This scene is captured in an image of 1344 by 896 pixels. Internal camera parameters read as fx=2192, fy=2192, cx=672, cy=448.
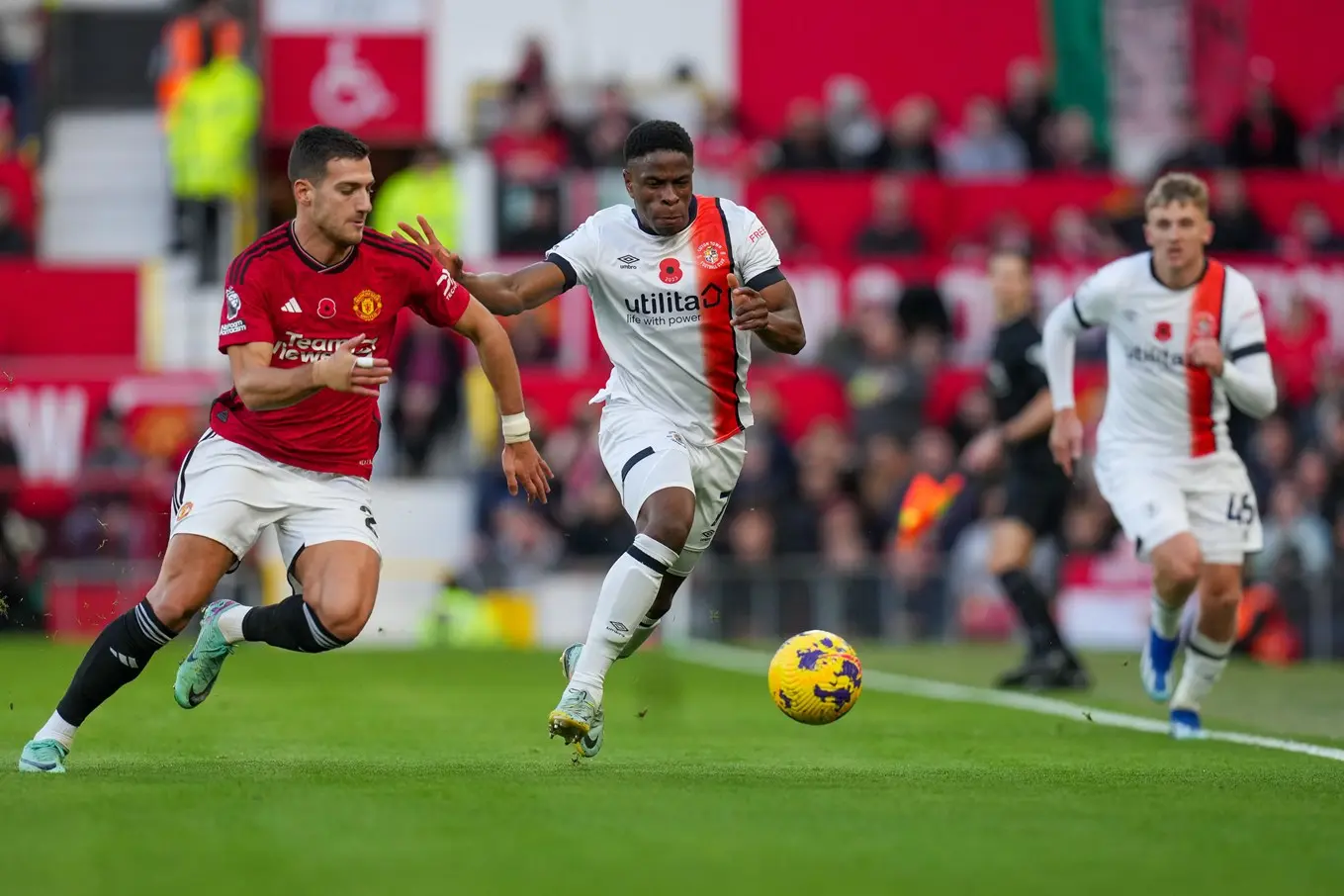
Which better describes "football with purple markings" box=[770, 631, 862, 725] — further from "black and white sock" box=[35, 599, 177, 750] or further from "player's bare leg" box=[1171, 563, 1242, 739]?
"black and white sock" box=[35, 599, 177, 750]

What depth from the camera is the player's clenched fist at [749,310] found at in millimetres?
8508

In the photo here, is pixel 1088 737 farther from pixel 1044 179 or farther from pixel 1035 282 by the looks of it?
pixel 1044 179

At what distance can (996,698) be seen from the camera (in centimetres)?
1311

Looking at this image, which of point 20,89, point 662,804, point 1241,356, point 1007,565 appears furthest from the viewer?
point 20,89

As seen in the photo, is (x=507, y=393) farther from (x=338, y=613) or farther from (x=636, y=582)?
(x=338, y=613)

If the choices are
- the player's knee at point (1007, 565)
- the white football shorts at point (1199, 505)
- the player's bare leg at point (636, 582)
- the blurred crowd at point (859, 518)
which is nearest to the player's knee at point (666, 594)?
the player's bare leg at point (636, 582)

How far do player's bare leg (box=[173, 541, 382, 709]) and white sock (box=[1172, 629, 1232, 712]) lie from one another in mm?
4196

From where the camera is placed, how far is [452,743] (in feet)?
31.9

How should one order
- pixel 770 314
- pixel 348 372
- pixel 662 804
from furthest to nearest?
1. pixel 770 314
2. pixel 348 372
3. pixel 662 804

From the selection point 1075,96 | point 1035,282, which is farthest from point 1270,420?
point 1075,96

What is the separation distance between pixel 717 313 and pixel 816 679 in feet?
5.21

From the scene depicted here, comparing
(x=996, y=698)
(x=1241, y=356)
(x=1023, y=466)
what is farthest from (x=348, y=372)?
(x=1023, y=466)

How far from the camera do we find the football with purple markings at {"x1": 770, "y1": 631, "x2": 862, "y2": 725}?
8930mm

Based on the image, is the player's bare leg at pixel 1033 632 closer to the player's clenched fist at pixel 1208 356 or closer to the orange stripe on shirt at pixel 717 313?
the player's clenched fist at pixel 1208 356
